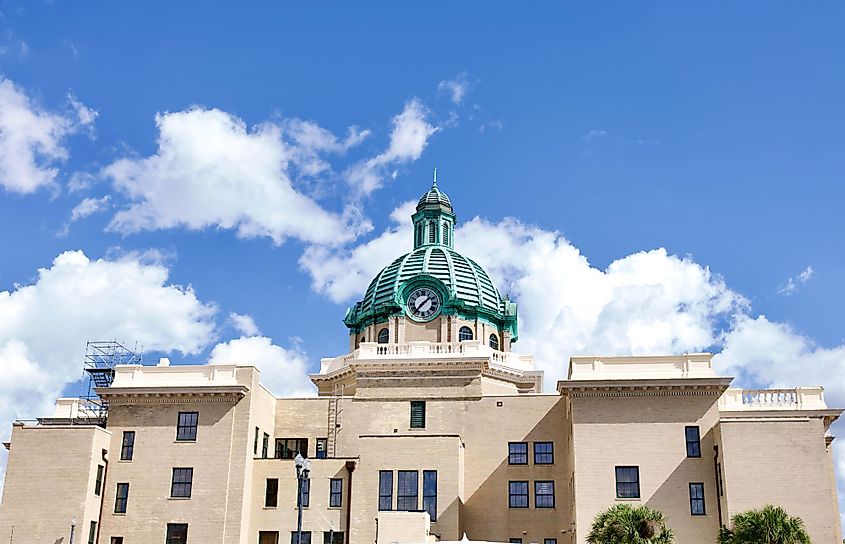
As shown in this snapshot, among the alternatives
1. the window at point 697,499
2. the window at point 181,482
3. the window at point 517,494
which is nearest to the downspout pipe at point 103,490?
the window at point 181,482

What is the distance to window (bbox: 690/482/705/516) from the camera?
165 ft

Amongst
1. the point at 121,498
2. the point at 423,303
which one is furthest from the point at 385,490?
the point at 423,303

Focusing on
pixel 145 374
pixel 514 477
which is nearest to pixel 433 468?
pixel 514 477

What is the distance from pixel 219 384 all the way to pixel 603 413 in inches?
809

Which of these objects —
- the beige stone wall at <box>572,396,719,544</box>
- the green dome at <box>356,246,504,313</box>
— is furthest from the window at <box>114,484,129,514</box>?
the beige stone wall at <box>572,396,719,544</box>

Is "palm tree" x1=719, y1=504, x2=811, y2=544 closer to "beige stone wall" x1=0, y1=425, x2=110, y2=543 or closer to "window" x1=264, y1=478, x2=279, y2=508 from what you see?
"window" x1=264, y1=478, x2=279, y2=508

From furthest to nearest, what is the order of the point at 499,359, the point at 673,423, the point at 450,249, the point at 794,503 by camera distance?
1. the point at 450,249
2. the point at 499,359
3. the point at 673,423
4. the point at 794,503

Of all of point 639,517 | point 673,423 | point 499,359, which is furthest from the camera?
point 499,359

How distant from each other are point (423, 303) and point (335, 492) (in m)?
15.4

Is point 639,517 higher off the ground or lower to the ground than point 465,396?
lower

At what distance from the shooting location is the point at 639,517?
1665 inches

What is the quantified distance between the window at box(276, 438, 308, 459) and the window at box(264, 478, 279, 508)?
3877 mm

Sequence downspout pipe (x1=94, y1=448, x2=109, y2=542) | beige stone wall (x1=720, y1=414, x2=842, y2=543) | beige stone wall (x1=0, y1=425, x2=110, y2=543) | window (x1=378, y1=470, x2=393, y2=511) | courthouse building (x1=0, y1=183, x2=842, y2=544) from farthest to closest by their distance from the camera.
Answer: downspout pipe (x1=94, y1=448, x2=109, y2=542)
window (x1=378, y1=470, x2=393, y2=511)
beige stone wall (x1=0, y1=425, x2=110, y2=543)
courthouse building (x1=0, y1=183, x2=842, y2=544)
beige stone wall (x1=720, y1=414, x2=842, y2=543)

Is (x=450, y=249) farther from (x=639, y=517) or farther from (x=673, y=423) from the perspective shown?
(x=639, y=517)
